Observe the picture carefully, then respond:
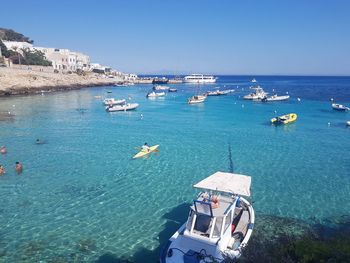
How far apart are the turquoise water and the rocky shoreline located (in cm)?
4531

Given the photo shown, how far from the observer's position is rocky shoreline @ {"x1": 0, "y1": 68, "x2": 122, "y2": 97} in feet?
279

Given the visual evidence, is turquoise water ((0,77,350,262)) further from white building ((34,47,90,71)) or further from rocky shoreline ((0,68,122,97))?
white building ((34,47,90,71))

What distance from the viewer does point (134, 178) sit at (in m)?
23.5

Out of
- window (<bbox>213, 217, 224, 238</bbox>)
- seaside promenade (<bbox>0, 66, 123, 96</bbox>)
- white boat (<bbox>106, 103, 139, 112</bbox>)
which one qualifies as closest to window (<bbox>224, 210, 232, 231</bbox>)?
window (<bbox>213, 217, 224, 238</bbox>)

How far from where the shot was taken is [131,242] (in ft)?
49.7

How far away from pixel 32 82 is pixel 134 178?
3311 inches

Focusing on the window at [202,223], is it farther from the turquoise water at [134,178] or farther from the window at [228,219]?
the turquoise water at [134,178]

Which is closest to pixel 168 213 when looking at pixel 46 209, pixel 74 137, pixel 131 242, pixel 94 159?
pixel 131 242

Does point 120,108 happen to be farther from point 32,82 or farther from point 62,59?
point 62,59

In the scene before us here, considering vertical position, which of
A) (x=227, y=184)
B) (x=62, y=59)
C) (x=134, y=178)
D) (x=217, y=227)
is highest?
(x=62, y=59)

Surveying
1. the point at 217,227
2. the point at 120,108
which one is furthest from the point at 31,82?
the point at 217,227

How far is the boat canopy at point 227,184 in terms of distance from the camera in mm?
15047

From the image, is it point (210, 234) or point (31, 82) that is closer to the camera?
point (210, 234)

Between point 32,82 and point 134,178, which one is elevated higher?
point 32,82
